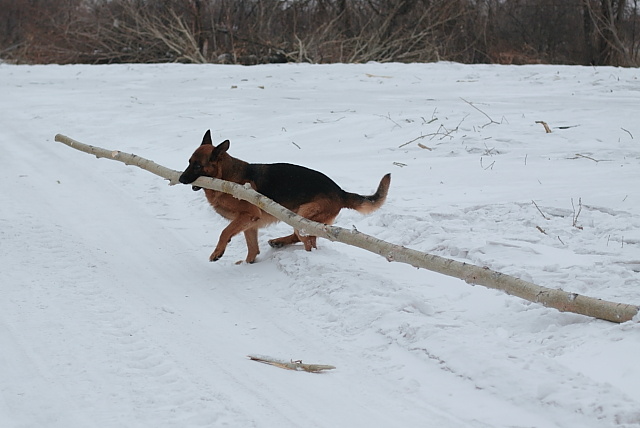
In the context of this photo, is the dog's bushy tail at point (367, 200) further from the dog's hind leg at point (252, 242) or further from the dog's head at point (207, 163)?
the dog's head at point (207, 163)

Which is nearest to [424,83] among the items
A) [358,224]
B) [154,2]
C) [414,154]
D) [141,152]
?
[414,154]

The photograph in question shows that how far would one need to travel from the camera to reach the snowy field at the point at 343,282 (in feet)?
12.9

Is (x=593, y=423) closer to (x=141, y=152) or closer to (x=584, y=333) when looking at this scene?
(x=584, y=333)

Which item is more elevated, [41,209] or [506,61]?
[506,61]

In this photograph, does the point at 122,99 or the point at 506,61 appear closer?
the point at 122,99

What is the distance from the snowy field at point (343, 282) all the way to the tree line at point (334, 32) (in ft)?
34.8

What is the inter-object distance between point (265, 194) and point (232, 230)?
0.52 metres

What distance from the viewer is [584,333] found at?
14.6 feet

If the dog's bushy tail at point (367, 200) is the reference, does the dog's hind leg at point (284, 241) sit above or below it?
below

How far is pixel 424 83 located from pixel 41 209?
35.3 feet

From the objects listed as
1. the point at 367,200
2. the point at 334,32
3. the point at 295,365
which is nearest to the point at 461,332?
the point at 295,365

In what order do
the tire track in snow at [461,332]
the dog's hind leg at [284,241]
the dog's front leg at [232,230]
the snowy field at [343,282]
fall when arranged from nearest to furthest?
the tire track in snow at [461,332]
the snowy field at [343,282]
the dog's front leg at [232,230]
the dog's hind leg at [284,241]

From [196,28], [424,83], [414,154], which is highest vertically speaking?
[196,28]

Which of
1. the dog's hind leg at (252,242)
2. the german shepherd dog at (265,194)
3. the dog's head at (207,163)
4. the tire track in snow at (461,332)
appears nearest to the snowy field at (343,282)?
the tire track in snow at (461,332)
